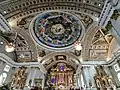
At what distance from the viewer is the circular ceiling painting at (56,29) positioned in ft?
53.1

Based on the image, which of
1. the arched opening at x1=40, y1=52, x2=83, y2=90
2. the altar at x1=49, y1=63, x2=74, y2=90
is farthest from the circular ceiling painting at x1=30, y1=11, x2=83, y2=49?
the altar at x1=49, y1=63, x2=74, y2=90

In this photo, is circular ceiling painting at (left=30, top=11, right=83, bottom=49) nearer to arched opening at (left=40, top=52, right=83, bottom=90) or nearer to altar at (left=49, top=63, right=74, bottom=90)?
arched opening at (left=40, top=52, right=83, bottom=90)

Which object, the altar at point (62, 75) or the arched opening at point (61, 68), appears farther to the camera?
the arched opening at point (61, 68)

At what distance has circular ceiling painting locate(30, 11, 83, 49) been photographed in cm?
1617

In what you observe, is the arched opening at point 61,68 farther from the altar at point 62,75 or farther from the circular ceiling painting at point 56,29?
the circular ceiling painting at point 56,29

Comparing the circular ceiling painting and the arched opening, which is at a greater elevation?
the circular ceiling painting

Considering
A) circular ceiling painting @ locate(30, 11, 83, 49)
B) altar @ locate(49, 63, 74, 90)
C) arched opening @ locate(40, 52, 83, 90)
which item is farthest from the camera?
arched opening @ locate(40, 52, 83, 90)

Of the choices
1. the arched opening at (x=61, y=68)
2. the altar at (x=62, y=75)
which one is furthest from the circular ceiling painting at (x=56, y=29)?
the altar at (x=62, y=75)

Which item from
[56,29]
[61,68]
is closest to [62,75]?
[61,68]

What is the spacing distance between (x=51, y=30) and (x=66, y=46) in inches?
92.4

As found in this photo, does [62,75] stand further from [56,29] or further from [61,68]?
[56,29]

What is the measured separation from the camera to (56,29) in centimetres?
1709

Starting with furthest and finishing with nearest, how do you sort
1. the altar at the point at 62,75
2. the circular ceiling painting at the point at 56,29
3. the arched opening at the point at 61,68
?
1. the arched opening at the point at 61,68
2. the altar at the point at 62,75
3. the circular ceiling painting at the point at 56,29

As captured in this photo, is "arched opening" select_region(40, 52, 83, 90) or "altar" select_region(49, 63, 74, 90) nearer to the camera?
"altar" select_region(49, 63, 74, 90)
